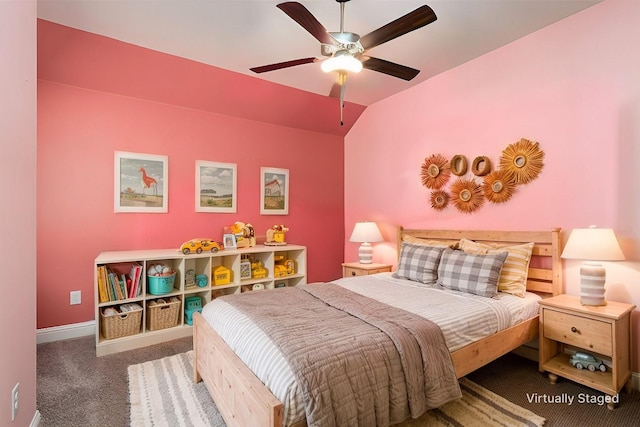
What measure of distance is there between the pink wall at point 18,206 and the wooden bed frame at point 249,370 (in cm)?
89

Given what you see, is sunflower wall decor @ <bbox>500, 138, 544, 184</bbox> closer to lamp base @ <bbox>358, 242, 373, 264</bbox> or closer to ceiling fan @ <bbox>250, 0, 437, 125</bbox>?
ceiling fan @ <bbox>250, 0, 437, 125</bbox>

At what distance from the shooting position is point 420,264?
9.55 feet

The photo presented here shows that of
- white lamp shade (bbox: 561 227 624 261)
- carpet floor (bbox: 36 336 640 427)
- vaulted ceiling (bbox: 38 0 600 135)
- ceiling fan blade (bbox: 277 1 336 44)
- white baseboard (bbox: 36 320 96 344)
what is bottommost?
carpet floor (bbox: 36 336 640 427)

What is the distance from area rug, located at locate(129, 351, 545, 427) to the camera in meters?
1.84

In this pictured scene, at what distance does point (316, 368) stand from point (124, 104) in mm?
3269

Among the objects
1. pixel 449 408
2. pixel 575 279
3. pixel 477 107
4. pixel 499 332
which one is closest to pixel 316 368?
pixel 449 408

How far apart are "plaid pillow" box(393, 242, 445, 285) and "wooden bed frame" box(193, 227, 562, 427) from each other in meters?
0.46

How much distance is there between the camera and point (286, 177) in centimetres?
429

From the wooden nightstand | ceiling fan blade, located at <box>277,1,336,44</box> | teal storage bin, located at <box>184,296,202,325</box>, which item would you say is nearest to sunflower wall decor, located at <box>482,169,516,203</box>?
the wooden nightstand

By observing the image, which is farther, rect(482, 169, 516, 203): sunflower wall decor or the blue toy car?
rect(482, 169, 516, 203): sunflower wall decor

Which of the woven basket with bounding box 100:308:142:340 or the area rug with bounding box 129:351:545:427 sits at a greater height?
the woven basket with bounding box 100:308:142:340

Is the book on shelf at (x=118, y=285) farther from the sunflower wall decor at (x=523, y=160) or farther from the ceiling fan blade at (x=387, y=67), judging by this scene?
the sunflower wall decor at (x=523, y=160)

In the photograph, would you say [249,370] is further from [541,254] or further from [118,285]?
[541,254]

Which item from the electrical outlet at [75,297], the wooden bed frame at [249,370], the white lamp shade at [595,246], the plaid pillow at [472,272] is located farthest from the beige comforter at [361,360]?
the electrical outlet at [75,297]
